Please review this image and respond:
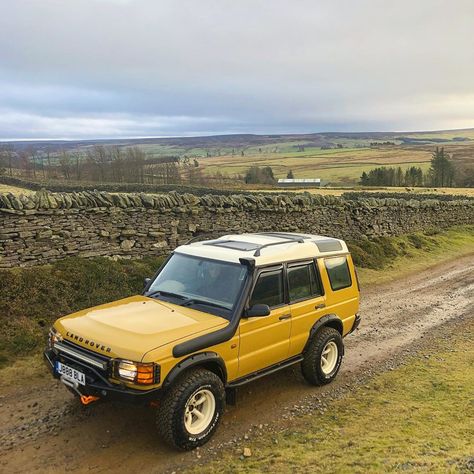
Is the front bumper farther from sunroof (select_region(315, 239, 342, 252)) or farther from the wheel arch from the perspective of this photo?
sunroof (select_region(315, 239, 342, 252))

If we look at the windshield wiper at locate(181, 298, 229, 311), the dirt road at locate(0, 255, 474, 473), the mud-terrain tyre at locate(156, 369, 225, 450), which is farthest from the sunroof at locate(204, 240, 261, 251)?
the dirt road at locate(0, 255, 474, 473)

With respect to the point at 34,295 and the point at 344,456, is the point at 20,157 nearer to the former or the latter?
the point at 34,295

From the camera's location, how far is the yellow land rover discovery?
484 centimetres

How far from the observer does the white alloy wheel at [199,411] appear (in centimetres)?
512

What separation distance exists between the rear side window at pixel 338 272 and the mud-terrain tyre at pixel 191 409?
2.73m

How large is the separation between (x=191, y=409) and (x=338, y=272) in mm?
3390

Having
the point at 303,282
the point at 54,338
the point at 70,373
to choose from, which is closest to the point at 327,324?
the point at 303,282

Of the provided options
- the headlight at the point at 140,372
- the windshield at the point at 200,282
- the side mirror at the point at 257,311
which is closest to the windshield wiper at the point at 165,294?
the windshield at the point at 200,282

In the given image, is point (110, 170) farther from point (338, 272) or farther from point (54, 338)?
point (54, 338)

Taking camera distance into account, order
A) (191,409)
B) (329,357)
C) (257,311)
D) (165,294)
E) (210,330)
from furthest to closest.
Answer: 1. (329,357)
2. (165,294)
3. (257,311)
4. (210,330)
5. (191,409)

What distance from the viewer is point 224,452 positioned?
16.9ft

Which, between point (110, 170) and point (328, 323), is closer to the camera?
point (328, 323)

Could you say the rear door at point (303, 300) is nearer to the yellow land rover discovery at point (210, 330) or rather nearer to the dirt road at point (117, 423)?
the yellow land rover discovery at point (210, 330)

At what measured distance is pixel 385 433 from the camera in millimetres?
5477
